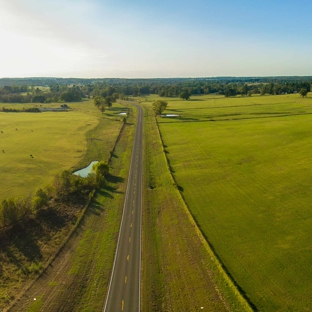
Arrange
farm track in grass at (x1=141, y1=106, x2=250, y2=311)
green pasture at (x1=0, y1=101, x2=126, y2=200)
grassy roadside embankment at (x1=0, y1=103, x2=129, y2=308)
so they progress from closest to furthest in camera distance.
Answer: farm track in grass at (x1=141, y1=106, x2=250, y2=311), grassy roadside embankment at (x1=0, y1=103, x2=129, y2=308), green pasture at (x1=0, y1=101, x2=126, y2=200)

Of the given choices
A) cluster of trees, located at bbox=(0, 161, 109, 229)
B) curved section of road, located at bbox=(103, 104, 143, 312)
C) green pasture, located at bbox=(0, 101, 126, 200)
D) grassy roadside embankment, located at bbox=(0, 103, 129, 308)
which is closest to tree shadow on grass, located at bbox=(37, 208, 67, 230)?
grassy roadside embankment, located at bbox=(0, 103, 129, 308)

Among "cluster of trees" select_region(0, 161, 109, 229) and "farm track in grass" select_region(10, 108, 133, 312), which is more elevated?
"cluster of trees" select_region(0, 161, 109, 229)

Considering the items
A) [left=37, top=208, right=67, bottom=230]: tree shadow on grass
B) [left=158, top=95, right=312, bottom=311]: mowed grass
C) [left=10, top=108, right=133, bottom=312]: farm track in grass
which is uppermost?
[left=158, top=95, right=312, bottom=311]: mowed grass

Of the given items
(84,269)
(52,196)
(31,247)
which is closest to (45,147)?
(52,196)

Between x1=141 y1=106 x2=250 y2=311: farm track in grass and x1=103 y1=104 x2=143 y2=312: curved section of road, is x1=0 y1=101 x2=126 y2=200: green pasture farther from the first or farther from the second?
x1=141 y1=106 x2=250 y2=311: farm track in grass

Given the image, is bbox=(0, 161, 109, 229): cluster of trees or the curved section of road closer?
the curved section of road

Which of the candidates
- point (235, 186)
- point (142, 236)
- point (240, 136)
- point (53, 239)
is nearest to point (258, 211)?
point (235, 186)

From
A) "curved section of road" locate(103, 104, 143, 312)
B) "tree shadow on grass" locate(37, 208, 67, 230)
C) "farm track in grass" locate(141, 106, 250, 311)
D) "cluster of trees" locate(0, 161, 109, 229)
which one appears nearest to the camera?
"farm track in grass" locate(141, 106, 250, 311)

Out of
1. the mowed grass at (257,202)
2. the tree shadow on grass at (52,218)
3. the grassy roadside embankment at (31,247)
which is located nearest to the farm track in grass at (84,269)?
the grassy roadside embankment at (31,247)
